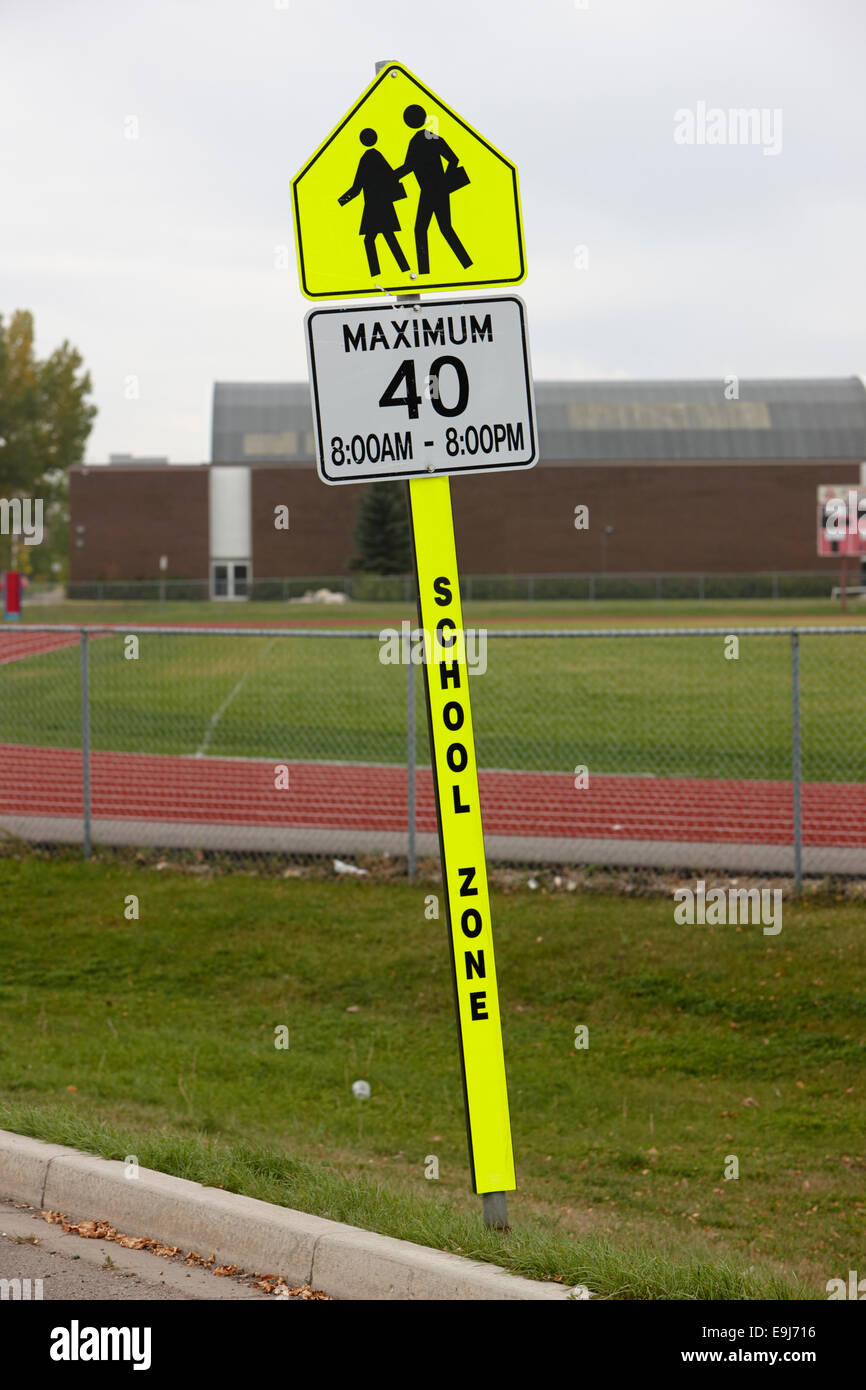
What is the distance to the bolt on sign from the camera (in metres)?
4.88

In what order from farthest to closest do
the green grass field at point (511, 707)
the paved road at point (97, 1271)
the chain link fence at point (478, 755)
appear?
1. the green grass field at point (511, 707)
2. the chain link fence at point (478, 755)
3. the paved road at point (97, 1271)

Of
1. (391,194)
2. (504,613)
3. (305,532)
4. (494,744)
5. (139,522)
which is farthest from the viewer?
(139,522)

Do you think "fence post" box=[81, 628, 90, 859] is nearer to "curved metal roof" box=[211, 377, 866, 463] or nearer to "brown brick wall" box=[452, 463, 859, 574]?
"brown brick wall" box=[452, 463, 859, 574]

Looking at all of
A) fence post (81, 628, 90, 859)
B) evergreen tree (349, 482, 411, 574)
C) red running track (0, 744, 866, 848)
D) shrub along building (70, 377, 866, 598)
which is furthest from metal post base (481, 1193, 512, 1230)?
shrub along building (70, 377, 866, 598)

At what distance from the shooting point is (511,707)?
64.3ft

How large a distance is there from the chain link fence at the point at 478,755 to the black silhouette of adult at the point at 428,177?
3.33 m

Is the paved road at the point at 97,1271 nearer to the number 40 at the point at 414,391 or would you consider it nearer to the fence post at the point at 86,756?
the number 40 at the point at 414,391

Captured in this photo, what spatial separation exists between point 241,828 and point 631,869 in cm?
347

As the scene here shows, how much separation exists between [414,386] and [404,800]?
362 inches

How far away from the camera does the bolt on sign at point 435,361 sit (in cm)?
488

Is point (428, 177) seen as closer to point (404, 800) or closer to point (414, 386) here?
point (414, 386)

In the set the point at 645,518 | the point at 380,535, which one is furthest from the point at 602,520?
the point at 380,535

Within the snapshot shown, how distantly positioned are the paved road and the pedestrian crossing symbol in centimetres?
332

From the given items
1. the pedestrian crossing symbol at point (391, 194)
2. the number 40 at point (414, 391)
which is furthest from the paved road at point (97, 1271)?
the pedestrian crossing symbol at point (391, 194)
